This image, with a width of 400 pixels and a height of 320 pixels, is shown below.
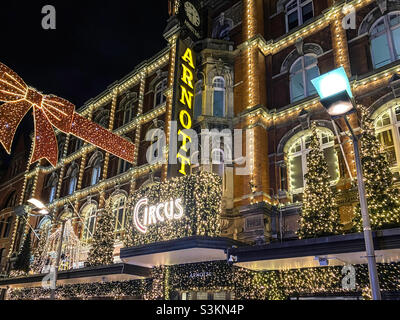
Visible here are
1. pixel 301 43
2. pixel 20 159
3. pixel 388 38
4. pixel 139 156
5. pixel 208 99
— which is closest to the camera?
pixel 388 38

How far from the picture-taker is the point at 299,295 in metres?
12.0

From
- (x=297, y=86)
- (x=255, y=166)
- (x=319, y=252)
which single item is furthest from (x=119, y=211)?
(x=319, y=252)

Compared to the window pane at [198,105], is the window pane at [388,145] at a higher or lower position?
lower

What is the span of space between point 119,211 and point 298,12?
53.4 feet

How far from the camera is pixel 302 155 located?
14.9 m

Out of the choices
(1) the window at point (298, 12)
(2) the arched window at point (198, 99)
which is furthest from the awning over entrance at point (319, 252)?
(1) the window at point (298, 12)

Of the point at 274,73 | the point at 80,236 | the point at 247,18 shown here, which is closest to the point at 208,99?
the point at 274,73

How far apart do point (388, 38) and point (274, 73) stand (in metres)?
5.38

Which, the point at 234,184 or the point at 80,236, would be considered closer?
the point at 234,184

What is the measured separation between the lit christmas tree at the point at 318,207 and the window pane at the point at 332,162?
1.71 metres

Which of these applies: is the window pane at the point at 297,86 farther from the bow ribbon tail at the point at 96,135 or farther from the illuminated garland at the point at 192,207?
the bow ribbon tail at the point at 96,135

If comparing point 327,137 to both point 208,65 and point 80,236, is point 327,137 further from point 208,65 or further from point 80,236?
point 80,236

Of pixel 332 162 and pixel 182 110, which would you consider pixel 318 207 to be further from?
pixel 182 110

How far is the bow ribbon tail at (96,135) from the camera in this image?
18797mm
